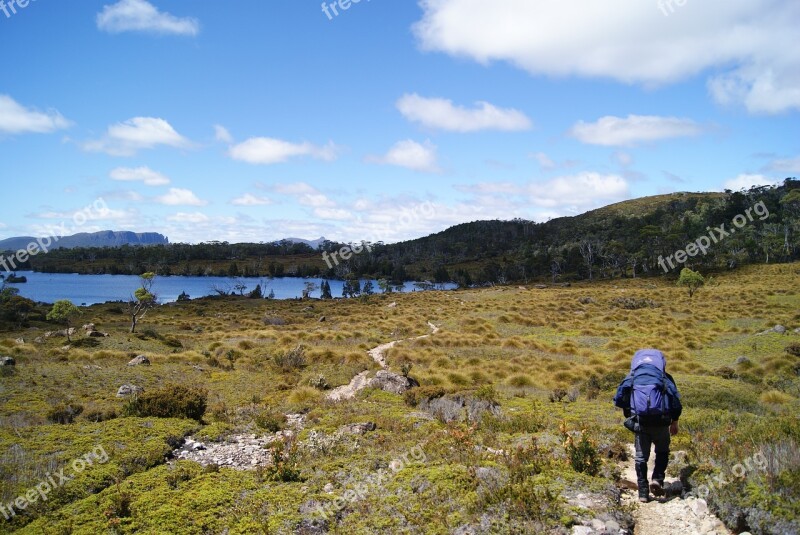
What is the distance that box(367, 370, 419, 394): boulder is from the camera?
53.4 ft

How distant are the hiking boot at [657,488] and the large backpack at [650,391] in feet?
3.63

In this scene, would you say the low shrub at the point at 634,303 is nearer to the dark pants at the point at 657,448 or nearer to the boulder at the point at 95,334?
the dark pants at the point at 657,448

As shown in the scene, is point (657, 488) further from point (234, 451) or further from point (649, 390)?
point (234, 451)

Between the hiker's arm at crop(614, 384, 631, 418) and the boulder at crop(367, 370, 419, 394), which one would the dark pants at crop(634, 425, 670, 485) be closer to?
the hiker's arm at crop(614, 384, 631, 418)

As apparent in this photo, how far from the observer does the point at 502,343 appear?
2956 centimetres

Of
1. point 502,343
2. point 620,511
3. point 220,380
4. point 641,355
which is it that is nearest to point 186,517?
point 620,511

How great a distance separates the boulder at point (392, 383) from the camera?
16.3 meters

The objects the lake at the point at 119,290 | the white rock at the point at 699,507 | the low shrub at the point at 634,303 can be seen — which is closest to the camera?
the white rock at the point at 699,507

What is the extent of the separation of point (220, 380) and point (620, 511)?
54.7 feet

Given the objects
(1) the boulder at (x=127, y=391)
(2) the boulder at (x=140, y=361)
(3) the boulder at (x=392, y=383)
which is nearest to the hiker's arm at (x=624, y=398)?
(3) the boulder at (x=392, y=383)

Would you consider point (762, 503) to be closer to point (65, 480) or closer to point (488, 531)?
point (488, 531)

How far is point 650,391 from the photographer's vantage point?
6688 millimetres

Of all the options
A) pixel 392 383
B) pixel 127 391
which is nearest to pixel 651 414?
pixel 392 383

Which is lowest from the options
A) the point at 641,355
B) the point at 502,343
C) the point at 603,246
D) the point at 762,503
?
the point at 502,343
